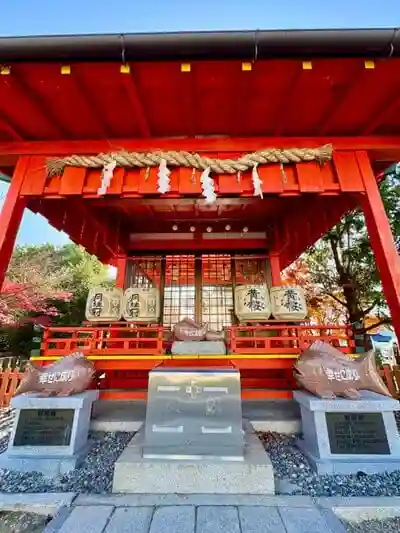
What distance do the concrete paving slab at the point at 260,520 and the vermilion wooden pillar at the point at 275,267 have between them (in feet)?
16.1

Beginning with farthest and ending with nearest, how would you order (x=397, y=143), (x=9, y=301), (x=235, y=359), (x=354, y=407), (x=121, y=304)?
(x=9, y=301) < (x=121, y=304) < (x=235, y=359) < (x=397, y=143) < (x=354, y=407)

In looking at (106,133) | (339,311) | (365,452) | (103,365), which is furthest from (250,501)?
(339,311)

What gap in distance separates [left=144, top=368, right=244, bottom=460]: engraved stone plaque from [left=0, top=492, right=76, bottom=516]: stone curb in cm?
72

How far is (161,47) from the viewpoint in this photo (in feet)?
8.05

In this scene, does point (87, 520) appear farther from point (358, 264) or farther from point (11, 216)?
point (358, 264)

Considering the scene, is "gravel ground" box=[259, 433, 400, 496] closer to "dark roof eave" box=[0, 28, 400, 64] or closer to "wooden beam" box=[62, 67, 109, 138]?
"dark roof eave" box=[0, 28, 400, 64]

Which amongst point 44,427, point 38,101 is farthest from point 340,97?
point 44,427

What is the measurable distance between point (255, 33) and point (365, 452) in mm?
4313

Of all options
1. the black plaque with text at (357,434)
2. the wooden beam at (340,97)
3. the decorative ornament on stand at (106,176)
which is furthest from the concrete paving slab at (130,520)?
the wooden beam at (340,97)

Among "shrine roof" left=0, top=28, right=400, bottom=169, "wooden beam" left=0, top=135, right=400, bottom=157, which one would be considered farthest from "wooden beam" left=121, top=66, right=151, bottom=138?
"wooden beam" left=0, top=135, right=400, bottom=157

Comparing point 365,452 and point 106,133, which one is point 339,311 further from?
point 106,133

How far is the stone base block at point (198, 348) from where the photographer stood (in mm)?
4980

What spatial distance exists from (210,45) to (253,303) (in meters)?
4.29

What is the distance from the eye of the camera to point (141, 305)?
568 cm
